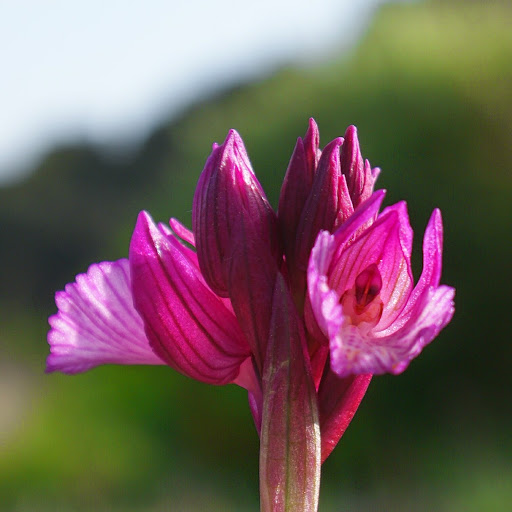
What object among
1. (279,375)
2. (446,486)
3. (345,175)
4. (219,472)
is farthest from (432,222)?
(219,472)

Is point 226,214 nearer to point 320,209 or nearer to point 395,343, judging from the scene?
point 320,209

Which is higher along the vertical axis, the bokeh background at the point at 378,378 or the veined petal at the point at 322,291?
the bokeh background at the point at 378,378

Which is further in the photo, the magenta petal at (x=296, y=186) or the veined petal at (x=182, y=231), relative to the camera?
the veined petal at (x=182, y=231)

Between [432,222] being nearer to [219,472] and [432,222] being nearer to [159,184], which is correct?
[219,472]

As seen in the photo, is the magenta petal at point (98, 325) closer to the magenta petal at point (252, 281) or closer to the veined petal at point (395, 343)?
the magenta petal at point (252, 281)

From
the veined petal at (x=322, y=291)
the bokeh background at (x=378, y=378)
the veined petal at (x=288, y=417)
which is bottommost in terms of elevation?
the veined petal at (x=288, y=417)

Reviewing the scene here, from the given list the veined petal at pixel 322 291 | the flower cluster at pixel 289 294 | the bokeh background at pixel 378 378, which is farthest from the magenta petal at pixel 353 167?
the bokeh background at pixel 378 378

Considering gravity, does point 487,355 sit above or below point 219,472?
above
